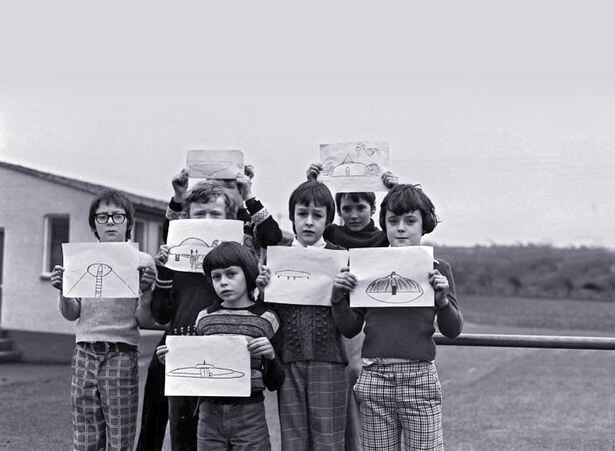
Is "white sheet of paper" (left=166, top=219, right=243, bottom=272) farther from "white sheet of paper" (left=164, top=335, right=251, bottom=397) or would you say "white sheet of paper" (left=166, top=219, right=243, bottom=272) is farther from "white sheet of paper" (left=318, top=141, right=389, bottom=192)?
"white sheet of paper" (left=318, top=141, right=389, bottom=192)

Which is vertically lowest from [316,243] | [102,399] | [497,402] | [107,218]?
[497,402]

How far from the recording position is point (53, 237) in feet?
55.9

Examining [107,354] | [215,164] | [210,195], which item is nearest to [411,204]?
[210,195]

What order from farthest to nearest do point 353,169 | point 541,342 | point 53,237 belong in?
point 53,237 < point 353,169 < point 541,342

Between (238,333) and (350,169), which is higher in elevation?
(350,169)

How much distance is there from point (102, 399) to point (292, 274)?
110 centimetres

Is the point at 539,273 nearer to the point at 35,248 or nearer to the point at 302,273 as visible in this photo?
the point at 35,248

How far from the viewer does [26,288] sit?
1705 cm

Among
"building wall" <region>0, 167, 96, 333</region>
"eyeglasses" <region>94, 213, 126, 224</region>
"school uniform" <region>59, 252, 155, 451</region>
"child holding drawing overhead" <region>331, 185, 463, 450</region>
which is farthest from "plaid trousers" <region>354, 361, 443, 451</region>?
"building wall" <region>0, 167, 96, 333</region>

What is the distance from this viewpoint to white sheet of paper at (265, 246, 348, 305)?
3517 millimetres

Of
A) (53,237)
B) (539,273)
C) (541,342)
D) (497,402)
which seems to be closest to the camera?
(541,342)

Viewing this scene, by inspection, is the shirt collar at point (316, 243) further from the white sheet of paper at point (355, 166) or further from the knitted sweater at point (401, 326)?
the white sheet of paper at point (355, 166)

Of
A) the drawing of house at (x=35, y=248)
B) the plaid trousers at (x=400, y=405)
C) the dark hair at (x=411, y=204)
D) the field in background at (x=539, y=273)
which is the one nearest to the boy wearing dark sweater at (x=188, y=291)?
the dark hair at (x=411, y=204)

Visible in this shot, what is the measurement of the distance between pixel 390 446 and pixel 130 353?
1.34 meters
